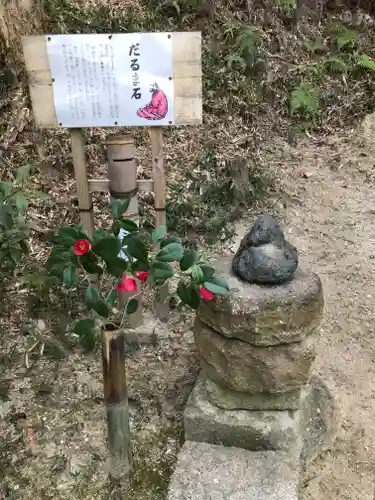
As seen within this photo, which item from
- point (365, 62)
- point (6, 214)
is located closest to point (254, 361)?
point (6, 214)

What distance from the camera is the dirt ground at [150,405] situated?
2736 millimetres

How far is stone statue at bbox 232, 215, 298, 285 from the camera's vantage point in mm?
2404

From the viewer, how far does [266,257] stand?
7.87 feet

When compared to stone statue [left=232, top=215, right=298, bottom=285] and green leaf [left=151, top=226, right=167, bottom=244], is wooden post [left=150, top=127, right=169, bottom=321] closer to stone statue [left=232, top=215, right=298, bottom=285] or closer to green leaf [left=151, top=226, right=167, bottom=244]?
stone statue [left=232, top=215, right=298, bottom=285]

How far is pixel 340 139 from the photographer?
5.79m

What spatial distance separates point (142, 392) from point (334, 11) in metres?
5.59

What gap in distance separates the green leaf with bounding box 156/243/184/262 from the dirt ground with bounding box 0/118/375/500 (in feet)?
4.11

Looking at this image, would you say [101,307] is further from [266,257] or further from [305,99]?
[305,99]

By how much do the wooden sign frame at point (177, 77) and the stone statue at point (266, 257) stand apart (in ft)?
2.68

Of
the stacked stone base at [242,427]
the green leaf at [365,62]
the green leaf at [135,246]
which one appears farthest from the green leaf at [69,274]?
the green leaf at [365,62]

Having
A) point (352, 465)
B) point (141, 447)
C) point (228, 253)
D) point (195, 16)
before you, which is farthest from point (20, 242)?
point (195, 16)

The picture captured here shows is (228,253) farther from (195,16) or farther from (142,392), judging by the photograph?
(195,16)

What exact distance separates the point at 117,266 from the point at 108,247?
9 cm

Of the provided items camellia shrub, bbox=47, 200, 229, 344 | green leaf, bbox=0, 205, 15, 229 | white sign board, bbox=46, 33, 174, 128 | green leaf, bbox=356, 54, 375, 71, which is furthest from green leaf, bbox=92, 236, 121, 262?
green leaf, bbox=356, 54, 375, 71
